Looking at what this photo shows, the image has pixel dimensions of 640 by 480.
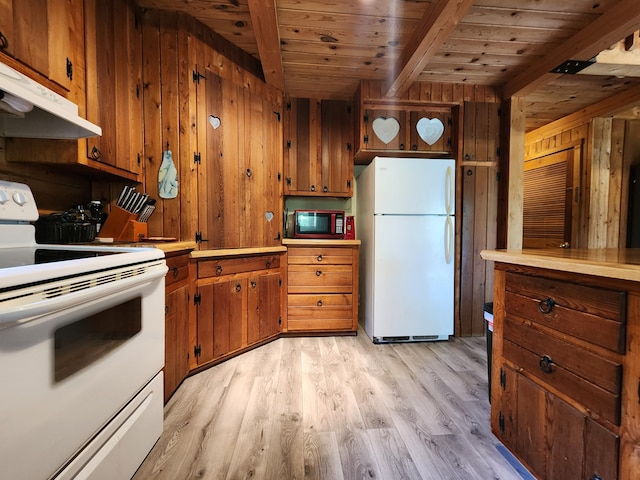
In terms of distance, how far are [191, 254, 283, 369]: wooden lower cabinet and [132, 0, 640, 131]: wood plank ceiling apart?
1.58 meters

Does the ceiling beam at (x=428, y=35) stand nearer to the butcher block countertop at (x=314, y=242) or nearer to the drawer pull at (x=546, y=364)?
the butcher block countertop at (x=314, y=242)

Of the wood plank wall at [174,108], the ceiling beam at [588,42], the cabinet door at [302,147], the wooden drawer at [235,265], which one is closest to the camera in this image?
the ceiling beam at [588,42]

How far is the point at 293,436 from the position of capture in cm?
130

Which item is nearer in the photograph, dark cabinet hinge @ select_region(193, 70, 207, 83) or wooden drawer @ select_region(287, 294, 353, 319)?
dark cabinet hinge @ select_region(193, 70, 207, 83)

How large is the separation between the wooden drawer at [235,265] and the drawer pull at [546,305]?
1834 mm

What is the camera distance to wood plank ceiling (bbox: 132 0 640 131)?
1.69m

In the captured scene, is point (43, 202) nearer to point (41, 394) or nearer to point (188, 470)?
point (41, 394)

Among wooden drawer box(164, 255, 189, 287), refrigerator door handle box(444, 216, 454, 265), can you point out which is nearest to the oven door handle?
wooden drawer box(164, 255, 189, 287)

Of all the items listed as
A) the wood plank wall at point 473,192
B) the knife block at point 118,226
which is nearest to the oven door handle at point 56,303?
the knife block at point 118,226

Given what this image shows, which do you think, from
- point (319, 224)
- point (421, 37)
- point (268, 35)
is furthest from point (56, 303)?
point (421, 37)

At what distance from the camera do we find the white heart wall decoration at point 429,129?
2635 mm

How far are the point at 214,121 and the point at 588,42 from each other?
270cm

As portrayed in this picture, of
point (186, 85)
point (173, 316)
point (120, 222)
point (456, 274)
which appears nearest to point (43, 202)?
point (120, 222)

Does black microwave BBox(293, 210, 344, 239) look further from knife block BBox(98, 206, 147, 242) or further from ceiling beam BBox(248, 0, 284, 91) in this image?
knife block BBox(98, 206, 147, 242)
